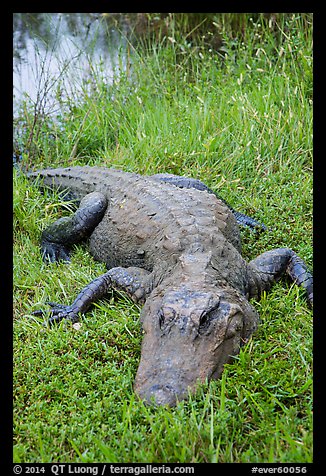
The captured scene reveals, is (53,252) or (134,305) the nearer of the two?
(134,305)

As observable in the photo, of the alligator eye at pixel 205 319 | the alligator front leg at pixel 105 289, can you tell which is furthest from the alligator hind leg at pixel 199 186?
the alligator eye at pixel 205 319

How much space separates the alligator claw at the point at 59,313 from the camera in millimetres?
4188

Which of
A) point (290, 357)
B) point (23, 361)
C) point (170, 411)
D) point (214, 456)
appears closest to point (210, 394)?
point (170, 411)

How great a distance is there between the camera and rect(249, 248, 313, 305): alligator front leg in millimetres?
4344

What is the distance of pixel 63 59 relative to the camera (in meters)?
8.39

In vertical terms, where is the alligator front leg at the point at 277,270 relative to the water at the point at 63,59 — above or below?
below

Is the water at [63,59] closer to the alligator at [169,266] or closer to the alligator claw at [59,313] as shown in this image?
the alligator at [169,266]

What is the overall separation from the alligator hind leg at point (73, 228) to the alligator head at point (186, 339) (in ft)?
6.01

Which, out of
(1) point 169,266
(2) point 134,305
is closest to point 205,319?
(1) point 169,266

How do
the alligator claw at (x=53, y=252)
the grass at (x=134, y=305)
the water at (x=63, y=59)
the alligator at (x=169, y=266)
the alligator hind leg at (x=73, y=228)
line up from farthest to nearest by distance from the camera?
1. the water at (x=63, y=59)
2. the alligator hind leg at (x=73, y=228)
3. the alligator claw at (x=53, y=252)
4. the alligator at (x=169, y=266)
5. the grass at (x=134, y=305)

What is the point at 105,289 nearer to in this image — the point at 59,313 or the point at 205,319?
the point at 59,313

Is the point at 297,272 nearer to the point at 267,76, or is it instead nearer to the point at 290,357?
the point at 290,357

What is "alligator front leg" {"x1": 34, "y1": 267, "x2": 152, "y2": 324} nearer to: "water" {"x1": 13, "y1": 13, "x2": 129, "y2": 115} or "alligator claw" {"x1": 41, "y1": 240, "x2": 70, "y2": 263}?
"alligator claw" {"x1": 41, "y1": 240, "x2": 70, "y2": 263}

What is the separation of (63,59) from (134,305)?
532 cm
